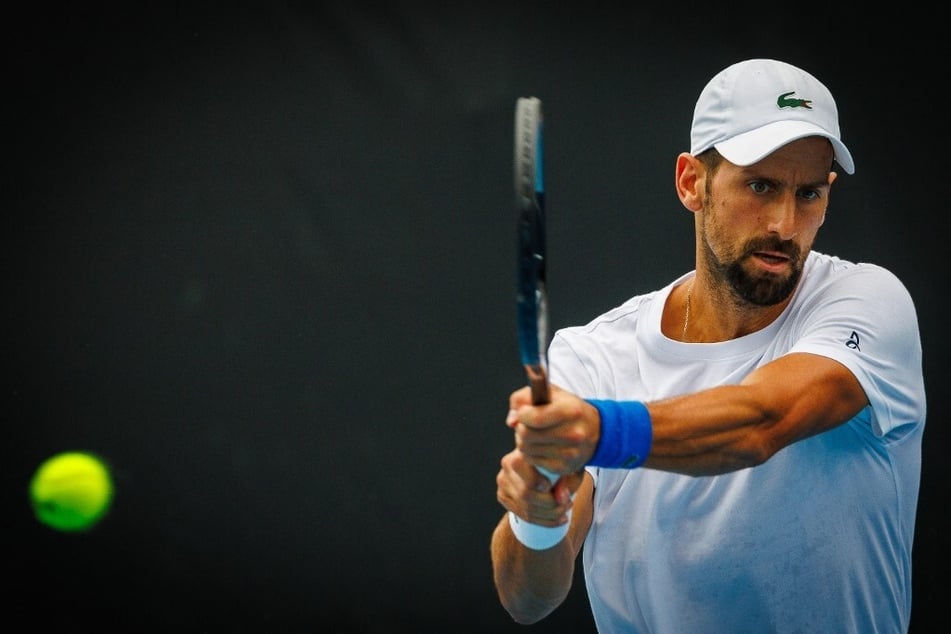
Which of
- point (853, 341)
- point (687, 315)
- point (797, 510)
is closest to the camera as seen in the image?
point (853, 341)

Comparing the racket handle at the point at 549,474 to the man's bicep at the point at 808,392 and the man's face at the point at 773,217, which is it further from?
the man's face at the point at 773,217

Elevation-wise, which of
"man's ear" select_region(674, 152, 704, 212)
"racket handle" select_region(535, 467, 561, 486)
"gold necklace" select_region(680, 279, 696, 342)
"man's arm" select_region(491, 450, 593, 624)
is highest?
"man's ear" select_region(674, 152, 704, 212)

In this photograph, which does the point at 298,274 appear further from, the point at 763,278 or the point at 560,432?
the point at 560,432

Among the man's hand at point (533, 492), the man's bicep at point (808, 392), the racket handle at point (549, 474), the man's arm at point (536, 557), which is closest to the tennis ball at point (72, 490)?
the man's arm at point (536, 557)

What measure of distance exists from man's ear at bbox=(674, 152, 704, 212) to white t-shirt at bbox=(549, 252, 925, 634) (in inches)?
10.2

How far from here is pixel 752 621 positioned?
68.1 inches

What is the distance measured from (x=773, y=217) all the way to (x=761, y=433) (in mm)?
487

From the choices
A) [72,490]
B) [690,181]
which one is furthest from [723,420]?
[72,490]

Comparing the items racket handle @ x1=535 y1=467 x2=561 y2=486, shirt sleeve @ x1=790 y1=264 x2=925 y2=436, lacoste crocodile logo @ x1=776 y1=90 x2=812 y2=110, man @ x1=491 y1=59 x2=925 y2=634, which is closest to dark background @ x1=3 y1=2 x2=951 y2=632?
man @ x1=491 y1=59 x2=925 y2=634

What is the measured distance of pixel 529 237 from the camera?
1.30 m

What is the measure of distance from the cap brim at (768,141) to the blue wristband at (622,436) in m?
0.61

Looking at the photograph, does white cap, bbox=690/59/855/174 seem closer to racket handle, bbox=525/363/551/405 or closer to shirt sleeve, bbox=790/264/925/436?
shirt sleeve, bbox=790/264/925/436

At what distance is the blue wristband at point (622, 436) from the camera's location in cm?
131

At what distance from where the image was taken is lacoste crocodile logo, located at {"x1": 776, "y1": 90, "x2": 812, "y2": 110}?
1760 mm
